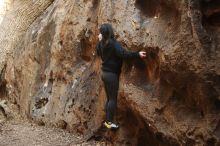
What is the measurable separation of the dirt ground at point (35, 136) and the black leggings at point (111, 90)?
0.93 meters

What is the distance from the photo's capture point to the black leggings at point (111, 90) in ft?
25.3

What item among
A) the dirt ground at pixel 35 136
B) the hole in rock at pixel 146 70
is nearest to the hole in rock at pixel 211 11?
the hole in rock at pixel 146 70

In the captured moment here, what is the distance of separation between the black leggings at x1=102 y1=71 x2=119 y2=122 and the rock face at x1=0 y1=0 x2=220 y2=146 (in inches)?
5.3

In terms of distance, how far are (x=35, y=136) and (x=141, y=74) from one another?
299 cm

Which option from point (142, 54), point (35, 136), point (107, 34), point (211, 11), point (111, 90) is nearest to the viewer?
→ point (211, 11)

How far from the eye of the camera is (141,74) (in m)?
7.64

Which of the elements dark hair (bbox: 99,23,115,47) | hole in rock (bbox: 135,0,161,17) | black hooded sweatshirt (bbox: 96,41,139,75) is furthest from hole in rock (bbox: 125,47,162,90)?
hole in rock (bbox: 135,0,161,17)

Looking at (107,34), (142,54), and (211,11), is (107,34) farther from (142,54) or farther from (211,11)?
(211,11)

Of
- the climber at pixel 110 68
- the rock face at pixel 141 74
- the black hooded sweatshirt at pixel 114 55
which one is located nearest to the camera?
the rock face at pixel 141 74

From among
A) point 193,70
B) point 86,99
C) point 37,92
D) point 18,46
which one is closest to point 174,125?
point 193,70

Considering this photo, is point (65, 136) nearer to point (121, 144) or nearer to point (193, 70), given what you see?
point (121, 144)

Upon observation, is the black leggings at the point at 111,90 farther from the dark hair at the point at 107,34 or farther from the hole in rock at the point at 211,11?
the hole in rock at the point at 211,11

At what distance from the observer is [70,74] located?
10188 millimetres

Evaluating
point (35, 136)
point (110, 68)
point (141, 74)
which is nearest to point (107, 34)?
point (110, 68)
